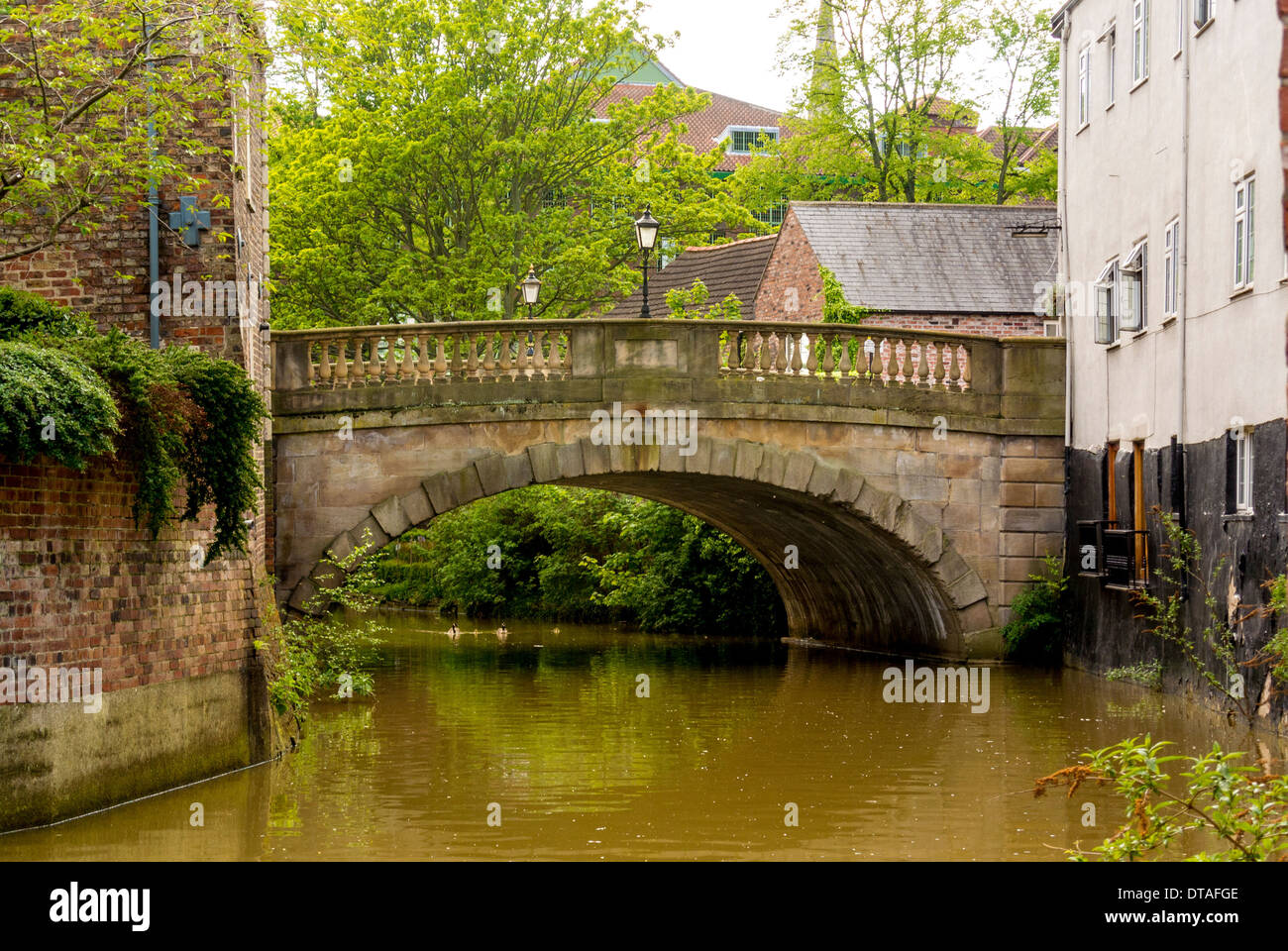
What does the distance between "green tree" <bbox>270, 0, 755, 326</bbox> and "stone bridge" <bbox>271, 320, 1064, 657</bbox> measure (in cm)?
835

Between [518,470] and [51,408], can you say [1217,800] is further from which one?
[518,470]

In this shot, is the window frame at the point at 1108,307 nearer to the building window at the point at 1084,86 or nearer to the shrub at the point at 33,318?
the building window at the point at 1084,86

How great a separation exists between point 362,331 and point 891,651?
30.0 ft

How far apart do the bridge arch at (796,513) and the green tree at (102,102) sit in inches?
184

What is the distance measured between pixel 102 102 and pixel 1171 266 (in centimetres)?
953

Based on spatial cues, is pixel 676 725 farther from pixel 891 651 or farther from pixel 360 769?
pixel 891 651

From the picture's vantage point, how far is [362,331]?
55.6 feet

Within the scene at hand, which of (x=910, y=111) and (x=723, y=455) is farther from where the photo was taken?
(x=910, y=111)

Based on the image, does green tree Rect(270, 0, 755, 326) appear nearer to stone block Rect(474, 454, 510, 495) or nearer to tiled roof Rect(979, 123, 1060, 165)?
stone block Rect(474, 454, 510, 495)

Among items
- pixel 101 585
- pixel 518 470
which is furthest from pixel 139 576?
pixel 518 470

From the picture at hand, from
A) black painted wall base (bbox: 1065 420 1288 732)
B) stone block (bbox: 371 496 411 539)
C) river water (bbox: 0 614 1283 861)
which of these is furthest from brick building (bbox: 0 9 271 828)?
black painted wall base (bbox: 1065 420 1288 732)

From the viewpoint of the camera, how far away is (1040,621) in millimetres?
18672

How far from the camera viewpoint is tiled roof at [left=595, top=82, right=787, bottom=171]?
173 ft

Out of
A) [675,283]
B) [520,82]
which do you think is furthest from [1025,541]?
[675,283]
